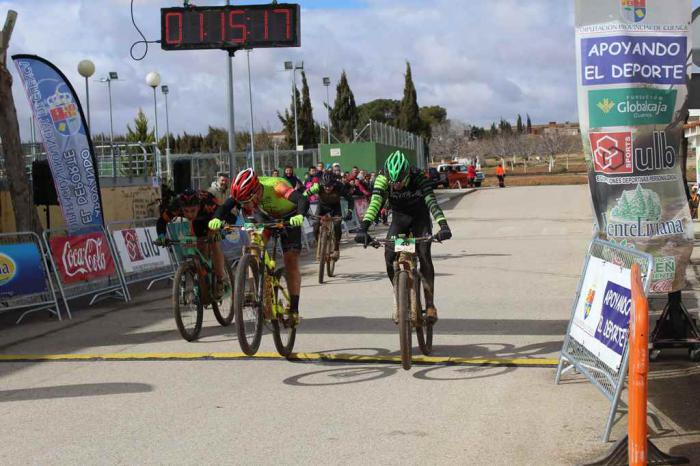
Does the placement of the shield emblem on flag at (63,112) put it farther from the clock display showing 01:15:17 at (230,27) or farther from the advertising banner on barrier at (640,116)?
the advertising banner on barrier at (640,116)

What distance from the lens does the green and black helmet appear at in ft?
27.3

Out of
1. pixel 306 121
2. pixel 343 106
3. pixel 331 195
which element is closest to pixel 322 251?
pixel 331 195

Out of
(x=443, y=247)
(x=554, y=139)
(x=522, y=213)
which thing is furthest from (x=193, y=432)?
(x=554, y=139)

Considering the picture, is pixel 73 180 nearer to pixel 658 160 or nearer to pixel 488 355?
pixel 488 355

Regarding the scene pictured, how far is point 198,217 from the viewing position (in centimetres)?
1075

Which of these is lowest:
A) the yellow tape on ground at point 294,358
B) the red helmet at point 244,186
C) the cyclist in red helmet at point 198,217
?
the yellow tape on ground at point 294,358

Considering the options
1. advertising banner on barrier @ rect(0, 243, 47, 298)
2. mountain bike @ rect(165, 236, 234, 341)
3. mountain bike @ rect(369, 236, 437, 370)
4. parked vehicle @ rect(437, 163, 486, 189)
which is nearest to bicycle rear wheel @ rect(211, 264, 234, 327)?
mountain bike @ rect(165, 236, 234, 341)

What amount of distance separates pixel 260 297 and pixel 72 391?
1.81m

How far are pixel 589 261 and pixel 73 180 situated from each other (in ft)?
33.9

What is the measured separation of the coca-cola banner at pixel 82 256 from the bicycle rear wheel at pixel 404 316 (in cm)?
646

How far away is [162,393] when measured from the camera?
727cm

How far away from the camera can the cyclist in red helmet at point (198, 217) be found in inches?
418

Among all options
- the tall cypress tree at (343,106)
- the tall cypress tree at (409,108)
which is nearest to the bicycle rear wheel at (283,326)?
the tall cypress tree at (343,106)

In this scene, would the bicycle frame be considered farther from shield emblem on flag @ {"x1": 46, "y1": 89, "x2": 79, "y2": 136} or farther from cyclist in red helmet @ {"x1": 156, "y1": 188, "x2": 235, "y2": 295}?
shield emblem on flag @ {"x1": 46, "y1": 89, "x2": 79, "y2": 136}
